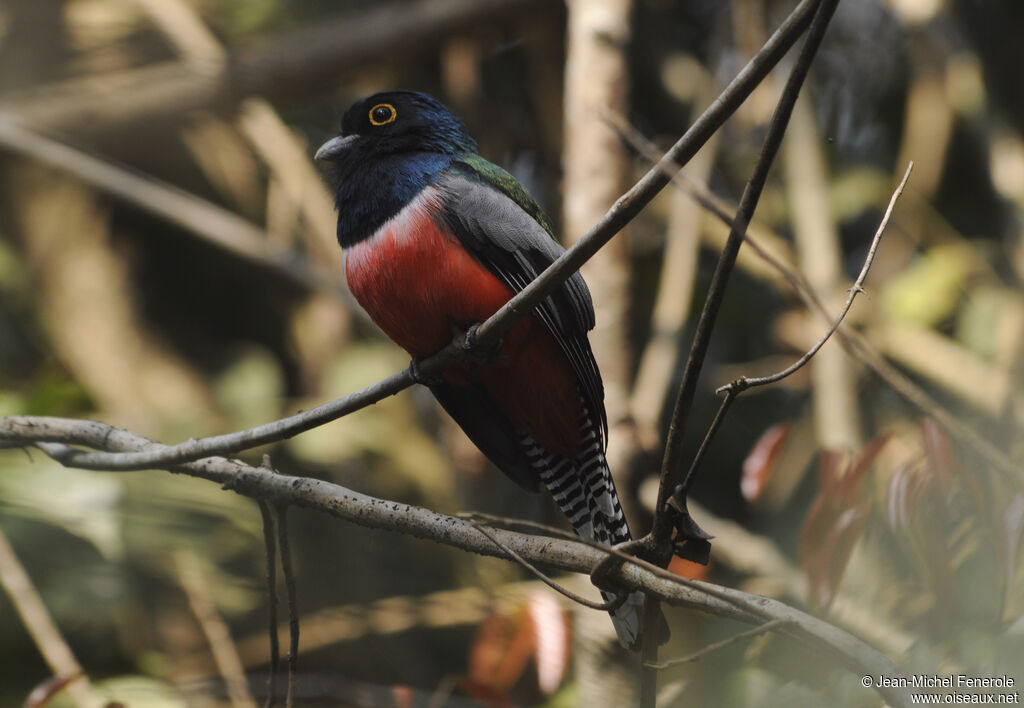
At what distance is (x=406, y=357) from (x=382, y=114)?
3.04 m

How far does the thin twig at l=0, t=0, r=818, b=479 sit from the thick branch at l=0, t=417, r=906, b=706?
8 cm

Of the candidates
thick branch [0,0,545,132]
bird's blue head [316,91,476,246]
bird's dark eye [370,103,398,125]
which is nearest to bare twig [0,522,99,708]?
bird's blue head [316,91,476,246]

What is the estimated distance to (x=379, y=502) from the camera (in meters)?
2.28

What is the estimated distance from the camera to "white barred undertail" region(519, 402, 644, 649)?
9.71 ft

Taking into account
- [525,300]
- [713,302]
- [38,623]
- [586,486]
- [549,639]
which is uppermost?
[525,300]

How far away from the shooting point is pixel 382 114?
3393 millimetres

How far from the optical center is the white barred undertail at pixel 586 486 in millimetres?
2959

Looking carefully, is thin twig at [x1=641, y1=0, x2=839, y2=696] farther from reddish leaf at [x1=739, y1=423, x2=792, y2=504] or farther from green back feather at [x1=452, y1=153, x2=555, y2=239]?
green back feather at [x1=452, y1=153, x2=555, y2=239]

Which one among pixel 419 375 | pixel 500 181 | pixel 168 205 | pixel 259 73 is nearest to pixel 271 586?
pixel 419 375

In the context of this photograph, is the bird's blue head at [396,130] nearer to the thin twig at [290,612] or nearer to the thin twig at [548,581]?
the thin twig at [290,612]

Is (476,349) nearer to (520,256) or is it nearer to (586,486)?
(520,256)

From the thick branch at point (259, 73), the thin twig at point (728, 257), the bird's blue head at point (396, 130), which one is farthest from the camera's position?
the thick branch at point (259, 73)

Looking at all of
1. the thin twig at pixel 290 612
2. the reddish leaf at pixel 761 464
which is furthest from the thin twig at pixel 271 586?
the reddish leaf at pixel 761 464

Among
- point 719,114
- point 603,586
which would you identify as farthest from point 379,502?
point 719,114
